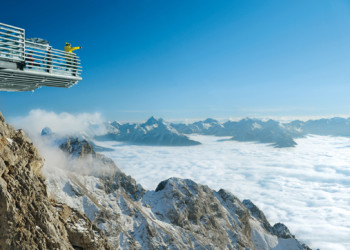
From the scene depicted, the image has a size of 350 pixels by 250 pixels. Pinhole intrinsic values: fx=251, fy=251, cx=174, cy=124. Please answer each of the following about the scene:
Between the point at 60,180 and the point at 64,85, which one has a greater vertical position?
the point at 64,85

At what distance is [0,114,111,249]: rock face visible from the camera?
40.1ft

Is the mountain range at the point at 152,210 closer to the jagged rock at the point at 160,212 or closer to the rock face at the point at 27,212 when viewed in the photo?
the jagged rock at the point at 160,212

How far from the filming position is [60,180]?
352ft

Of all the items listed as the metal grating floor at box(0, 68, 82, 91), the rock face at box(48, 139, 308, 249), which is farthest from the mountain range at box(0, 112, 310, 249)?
the metal grating floor at box(0, 68, 82, 91)

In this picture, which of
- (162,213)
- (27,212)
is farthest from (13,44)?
(162,213)

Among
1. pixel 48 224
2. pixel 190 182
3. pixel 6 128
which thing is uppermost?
pixel 6 128

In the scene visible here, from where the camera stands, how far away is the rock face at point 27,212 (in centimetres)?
1223

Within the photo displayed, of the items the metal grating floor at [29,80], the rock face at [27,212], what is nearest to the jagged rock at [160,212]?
the rock face at [27,212]

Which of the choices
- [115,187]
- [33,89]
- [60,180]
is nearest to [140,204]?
[115,187]

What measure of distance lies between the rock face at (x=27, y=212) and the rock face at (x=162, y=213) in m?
85.1

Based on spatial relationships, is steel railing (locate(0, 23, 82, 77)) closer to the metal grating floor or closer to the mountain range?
the metal grating floor

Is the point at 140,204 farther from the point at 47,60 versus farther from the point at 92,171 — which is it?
the point at 47,60

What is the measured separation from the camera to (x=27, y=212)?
43.7 feet

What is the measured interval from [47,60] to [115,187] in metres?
120
